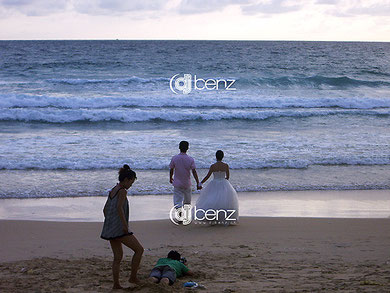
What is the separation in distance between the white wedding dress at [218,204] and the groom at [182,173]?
0.33 m

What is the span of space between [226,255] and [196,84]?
28.7 m

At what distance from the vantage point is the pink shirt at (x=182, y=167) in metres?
8.34

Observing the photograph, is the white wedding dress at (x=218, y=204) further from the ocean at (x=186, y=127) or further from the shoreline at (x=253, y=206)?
the ocean at (x=186, y=127)

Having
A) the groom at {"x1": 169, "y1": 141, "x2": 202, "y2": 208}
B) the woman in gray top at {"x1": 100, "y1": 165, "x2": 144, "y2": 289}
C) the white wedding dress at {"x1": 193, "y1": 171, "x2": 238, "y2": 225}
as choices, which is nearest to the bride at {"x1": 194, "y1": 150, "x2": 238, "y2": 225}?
the white wedding dress at {"x1": 193, "y1": 171, "x2": 238, "y2": 225}

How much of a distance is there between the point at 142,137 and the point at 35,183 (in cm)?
662

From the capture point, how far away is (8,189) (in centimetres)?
1059

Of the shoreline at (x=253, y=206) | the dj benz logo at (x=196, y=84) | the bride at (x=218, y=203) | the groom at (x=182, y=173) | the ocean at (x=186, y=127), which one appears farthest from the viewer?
the dj benz logo at (x=196, y=84)

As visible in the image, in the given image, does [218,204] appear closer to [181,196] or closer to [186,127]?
[181,196]

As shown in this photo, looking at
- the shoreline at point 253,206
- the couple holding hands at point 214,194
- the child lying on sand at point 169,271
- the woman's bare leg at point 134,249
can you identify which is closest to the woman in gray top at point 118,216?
the woman's bare leg at point 134,249

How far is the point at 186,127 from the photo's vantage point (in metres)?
20.5

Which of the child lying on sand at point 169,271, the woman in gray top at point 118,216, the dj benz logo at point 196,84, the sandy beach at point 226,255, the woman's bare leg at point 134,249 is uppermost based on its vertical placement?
the dj benz logo at point 196,84

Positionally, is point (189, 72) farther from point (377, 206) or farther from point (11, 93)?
point (377, 206)

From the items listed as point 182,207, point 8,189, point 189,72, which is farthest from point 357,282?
point 189,72

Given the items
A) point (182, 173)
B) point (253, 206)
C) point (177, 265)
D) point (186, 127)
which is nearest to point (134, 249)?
point (177, 265)
